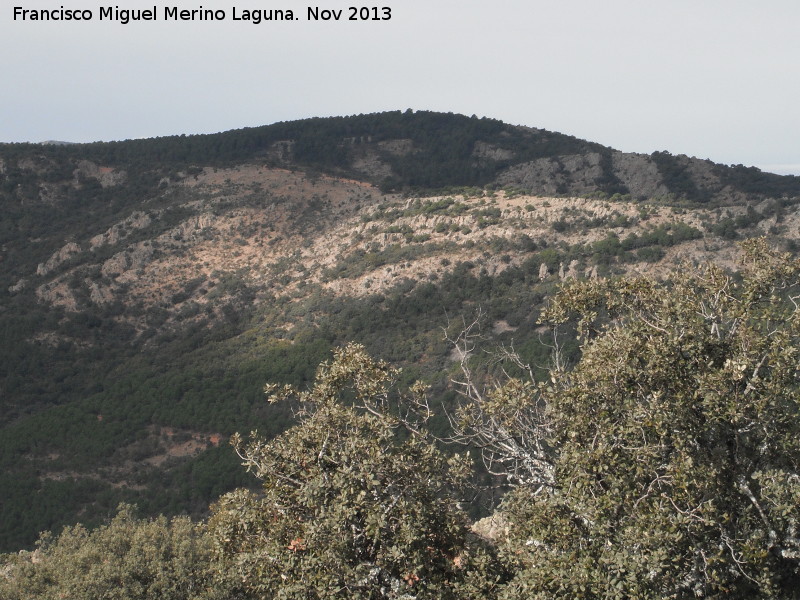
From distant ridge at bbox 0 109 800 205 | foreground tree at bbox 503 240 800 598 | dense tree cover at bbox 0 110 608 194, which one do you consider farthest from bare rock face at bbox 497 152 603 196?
foreground tree at bbox 503 240 800 598

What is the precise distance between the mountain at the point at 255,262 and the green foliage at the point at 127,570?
820 cm

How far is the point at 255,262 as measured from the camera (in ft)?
176

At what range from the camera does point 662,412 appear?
275 inches

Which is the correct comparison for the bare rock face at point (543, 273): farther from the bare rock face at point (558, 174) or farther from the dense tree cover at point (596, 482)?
the dense tree cover at point (596, 482)

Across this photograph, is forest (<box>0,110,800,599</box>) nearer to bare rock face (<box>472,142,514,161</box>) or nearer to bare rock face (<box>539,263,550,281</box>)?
bare rock face (<box>472,142,514,161</box>)

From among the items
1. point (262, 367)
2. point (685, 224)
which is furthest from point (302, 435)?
point (685, 224)

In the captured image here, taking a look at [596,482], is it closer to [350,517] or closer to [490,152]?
[350,517]

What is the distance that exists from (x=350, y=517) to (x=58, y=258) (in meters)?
53.9

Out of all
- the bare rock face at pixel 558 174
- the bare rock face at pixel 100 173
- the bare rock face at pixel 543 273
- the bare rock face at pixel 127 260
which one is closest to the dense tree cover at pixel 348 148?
the bare rock face at pixel 100 173

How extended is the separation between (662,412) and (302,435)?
3.85 meters

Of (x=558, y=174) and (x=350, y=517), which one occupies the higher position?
(x=558, y=174)

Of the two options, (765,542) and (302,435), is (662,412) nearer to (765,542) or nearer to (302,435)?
(765,542)

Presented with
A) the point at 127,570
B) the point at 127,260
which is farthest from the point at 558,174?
the point at 127,570

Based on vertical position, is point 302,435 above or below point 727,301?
below
